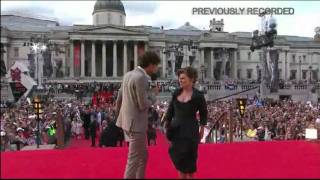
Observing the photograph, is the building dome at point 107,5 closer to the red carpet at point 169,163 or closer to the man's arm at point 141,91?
the red carpet at point 169,163

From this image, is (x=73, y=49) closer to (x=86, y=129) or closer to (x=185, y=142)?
(x=86, y=129)

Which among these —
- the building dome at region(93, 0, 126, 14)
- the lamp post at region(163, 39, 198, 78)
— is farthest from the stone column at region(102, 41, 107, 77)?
the lamp post at region(163, 39, 198, 78)

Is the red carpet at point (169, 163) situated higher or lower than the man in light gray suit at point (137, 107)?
lower

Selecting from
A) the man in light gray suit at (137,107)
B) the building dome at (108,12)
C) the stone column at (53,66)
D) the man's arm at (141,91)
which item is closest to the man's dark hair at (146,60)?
the man in light gray suit at (137,107)

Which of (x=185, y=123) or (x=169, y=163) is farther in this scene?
(x=169, y=163)

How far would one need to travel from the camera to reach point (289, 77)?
86312 millimetres

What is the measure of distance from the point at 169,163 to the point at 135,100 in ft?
8.64

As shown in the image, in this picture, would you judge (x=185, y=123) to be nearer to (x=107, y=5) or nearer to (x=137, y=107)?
(x=137, y=107)

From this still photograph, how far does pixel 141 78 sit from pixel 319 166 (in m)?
3.82

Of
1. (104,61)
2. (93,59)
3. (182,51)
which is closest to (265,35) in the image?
(182,51)

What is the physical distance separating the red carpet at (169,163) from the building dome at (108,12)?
8440 centimetres

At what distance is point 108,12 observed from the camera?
94.1m

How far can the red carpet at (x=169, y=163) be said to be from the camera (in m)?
7.71

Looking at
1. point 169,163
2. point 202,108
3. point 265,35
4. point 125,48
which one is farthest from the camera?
point 125,48
